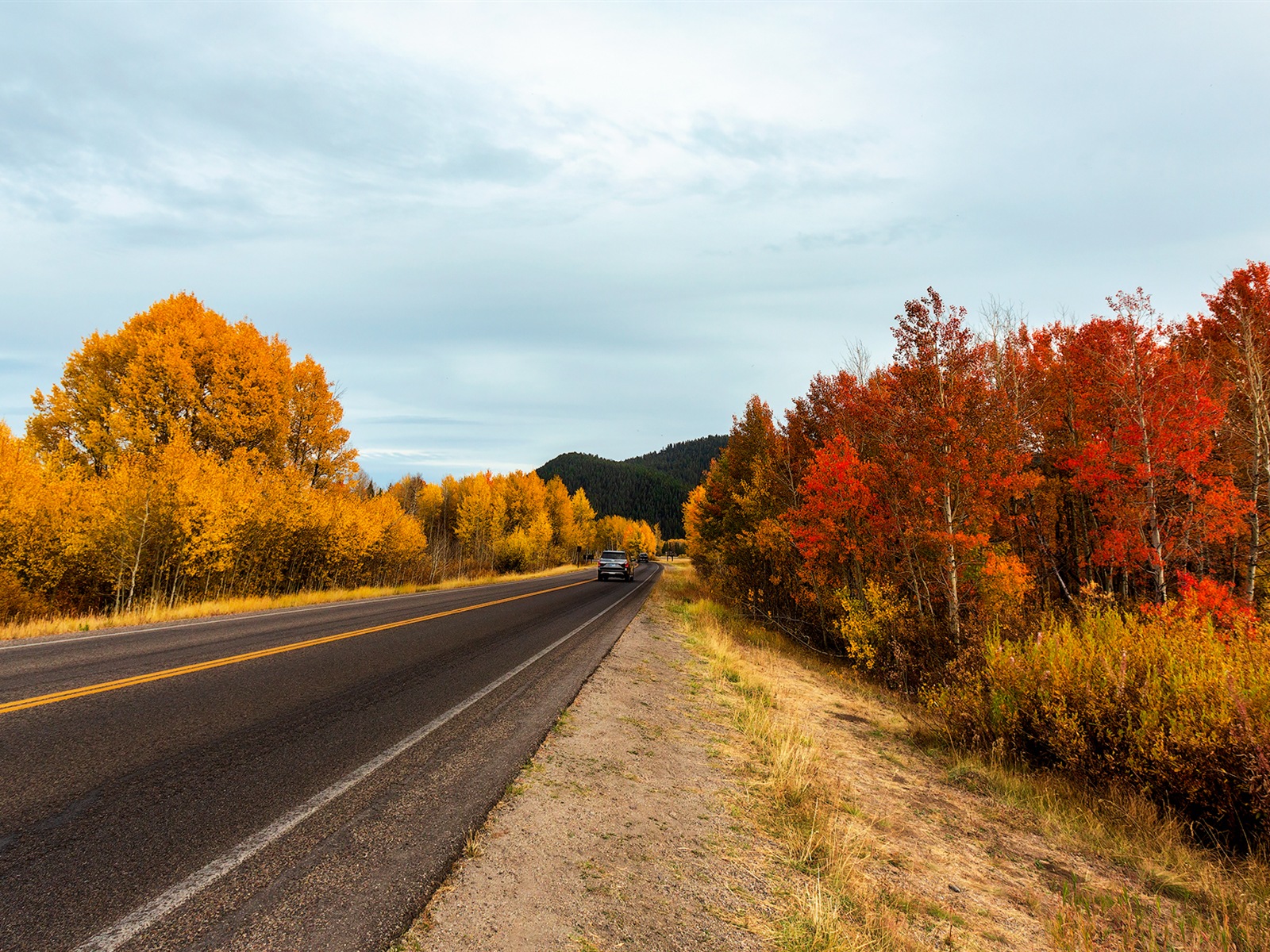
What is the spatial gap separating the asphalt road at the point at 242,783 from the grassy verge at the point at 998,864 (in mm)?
2176

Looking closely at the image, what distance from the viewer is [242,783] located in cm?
372

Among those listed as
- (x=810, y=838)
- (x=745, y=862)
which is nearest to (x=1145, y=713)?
(x=810, y=838)

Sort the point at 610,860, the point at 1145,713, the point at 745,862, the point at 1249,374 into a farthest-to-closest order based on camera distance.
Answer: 1. the point at 1249,374
2. the point at 1145,713
3. the point at 745,862
4. the point at 610,860

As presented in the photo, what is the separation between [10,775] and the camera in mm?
3553

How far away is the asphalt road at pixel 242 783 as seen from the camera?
2.37 meters

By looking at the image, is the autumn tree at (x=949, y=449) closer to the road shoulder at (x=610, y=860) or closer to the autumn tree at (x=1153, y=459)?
the autumn tree at (x=1153, y=459)

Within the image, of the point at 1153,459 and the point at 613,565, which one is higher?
the point at 1153,459

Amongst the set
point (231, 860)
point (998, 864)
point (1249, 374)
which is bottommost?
point (998, 864)

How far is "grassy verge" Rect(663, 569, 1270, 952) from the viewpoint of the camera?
321cm

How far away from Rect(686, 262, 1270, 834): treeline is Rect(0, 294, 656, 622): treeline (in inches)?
693

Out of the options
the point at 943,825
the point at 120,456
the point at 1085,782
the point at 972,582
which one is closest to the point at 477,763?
the point at 943,825

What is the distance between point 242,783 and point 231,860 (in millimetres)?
1151

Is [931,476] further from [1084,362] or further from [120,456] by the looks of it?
[120,456]

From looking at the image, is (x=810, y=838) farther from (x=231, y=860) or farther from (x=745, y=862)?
(x=231, y=860)
